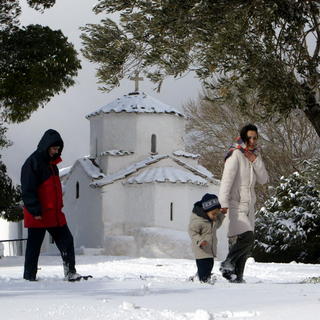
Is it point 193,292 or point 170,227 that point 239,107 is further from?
point 170,227

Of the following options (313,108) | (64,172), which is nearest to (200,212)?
(313,108)

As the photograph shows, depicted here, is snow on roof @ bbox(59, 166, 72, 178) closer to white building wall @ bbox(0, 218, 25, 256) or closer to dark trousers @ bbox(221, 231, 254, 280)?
white building wall @ bbox(0, 218, 25, 256)

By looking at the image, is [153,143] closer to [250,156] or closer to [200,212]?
[200,212]

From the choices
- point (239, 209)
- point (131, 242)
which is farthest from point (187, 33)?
point (131, 242)

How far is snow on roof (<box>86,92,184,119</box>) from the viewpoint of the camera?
3731cm

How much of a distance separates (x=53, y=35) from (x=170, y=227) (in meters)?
12.8

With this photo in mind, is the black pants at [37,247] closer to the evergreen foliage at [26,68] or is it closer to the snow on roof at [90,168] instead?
the evergreen foliage at [26,68]

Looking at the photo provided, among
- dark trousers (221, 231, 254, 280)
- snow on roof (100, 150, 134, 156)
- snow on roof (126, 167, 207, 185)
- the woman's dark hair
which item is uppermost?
snow on roof (100, 150, 134, 156)

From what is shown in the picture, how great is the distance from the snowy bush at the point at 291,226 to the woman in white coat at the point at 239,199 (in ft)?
56.7

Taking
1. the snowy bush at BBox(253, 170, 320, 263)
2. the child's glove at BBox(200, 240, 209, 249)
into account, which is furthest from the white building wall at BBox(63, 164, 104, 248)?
the child's glove at BBox(200, 240, 209, 249)

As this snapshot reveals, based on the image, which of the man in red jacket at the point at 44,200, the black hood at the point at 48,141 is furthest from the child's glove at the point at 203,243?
the black hood at the point at 48,141

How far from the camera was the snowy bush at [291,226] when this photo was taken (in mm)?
27453

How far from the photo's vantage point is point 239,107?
15.1 m

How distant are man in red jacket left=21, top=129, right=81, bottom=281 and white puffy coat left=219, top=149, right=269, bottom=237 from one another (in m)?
2.02
